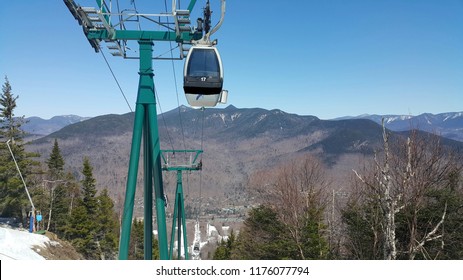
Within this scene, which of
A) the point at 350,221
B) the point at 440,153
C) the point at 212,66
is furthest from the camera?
the point at 350,221

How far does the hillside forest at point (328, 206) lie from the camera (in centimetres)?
1189

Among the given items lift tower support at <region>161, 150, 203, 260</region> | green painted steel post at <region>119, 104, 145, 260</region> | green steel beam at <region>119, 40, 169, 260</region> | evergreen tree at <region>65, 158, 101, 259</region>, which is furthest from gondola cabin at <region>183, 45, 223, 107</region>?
evergreen tree at <region>65, 158, 101, 259</region>

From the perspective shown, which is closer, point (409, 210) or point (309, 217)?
point (409, 210)

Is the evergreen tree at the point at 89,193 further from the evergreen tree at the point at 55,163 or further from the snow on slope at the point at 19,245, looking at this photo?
the snow on slope at the point at 19,245

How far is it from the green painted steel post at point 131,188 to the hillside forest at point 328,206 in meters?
6.41

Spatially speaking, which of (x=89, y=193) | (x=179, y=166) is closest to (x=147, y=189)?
(x=179, y=166)

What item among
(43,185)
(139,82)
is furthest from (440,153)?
(43,185)

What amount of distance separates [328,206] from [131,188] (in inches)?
952

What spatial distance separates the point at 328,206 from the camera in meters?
27.9

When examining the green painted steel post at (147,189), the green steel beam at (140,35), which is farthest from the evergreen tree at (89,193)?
the green steel beam at (140,35)

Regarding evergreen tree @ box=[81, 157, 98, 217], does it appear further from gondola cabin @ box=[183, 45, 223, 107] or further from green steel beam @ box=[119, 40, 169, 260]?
gondola cabin @ box=[183, 45, 223, 107]

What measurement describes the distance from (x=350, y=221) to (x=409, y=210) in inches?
152
